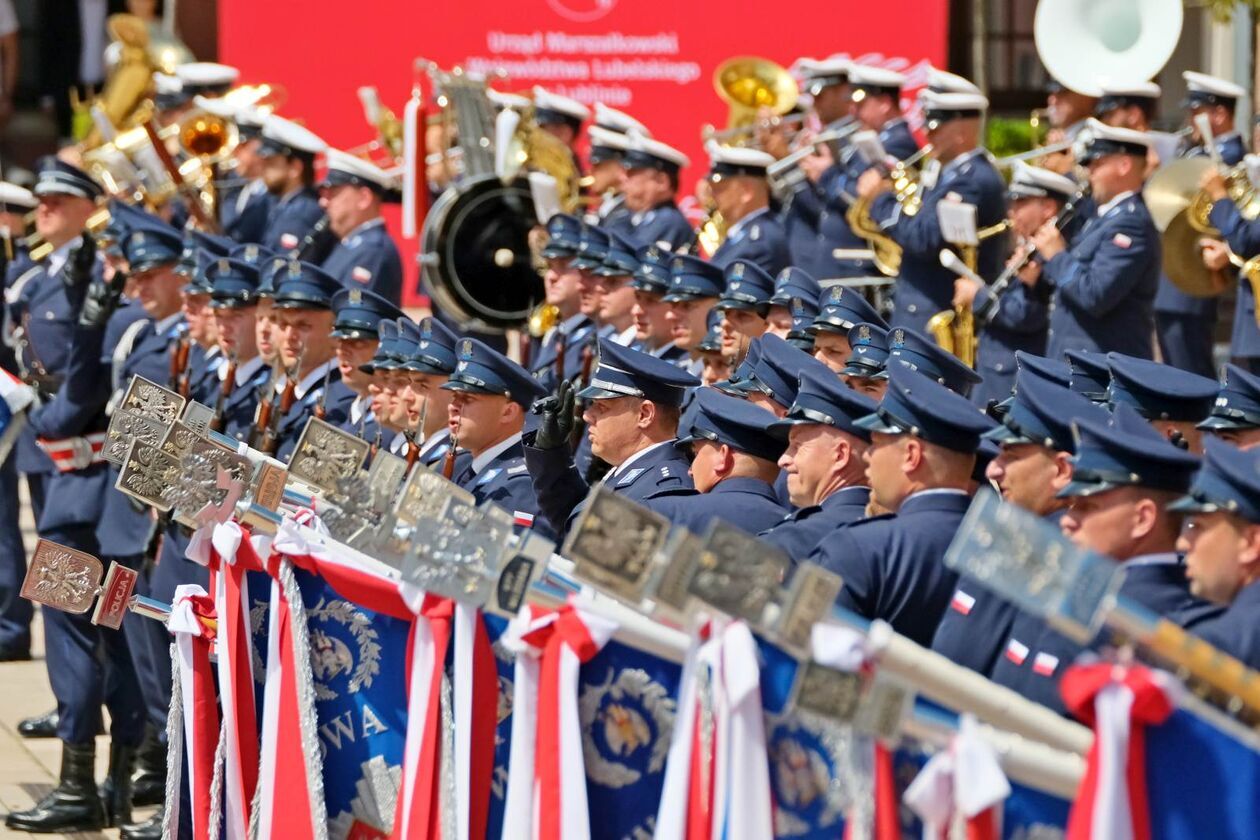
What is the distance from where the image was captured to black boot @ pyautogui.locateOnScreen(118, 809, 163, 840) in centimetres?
791

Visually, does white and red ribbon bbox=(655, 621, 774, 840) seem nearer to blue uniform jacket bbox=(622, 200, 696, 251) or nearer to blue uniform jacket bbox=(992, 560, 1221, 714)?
blue uniform jacket bbox=(992, 560, 1221, 714)

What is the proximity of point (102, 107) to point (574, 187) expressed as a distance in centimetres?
517

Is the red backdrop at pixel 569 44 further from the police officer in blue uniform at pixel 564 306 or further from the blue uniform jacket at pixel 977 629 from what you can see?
the blue uniform jacket at pixel 977 629

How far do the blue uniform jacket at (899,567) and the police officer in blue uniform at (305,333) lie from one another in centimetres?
356

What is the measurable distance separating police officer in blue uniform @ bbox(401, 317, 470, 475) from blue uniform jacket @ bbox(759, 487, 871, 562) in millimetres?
1655

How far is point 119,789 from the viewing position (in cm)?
823

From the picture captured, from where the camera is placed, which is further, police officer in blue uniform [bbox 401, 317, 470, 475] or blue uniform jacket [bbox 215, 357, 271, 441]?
blue uniform jacket [bbox 215, 357, 271, 441]

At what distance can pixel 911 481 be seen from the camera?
5531mm

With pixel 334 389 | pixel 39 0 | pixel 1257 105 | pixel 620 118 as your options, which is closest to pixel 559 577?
pixel 334 389

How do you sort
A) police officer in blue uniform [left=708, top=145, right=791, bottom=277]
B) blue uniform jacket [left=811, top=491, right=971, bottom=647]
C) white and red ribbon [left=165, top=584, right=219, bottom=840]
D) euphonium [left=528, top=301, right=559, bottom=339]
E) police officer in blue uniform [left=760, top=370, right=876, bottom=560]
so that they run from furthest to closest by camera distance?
euphonium [left=528, top=301, right=559, bottom=339]
police officer in blue uniform [left=708, top=145, right=791, bottom=277]
white and red ribbon [left=165, top=584, right=219, bottom=840]
police officer in blue uniform [left=760, top=370, right=876, bottom=560]
blue uniform jacket [left=811, top=491, right=971, bottom=647]

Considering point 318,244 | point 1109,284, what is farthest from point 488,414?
point 318,244

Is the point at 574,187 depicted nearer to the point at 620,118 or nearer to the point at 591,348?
the point at 620,118

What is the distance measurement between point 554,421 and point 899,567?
1.69 meters

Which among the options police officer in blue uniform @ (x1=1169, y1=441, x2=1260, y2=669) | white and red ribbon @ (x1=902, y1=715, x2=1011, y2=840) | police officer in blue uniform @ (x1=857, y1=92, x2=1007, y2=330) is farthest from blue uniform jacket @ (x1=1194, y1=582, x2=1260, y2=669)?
police officer in blue uniform @ (x1=857, y1=92, x2=1007, y2=330)
